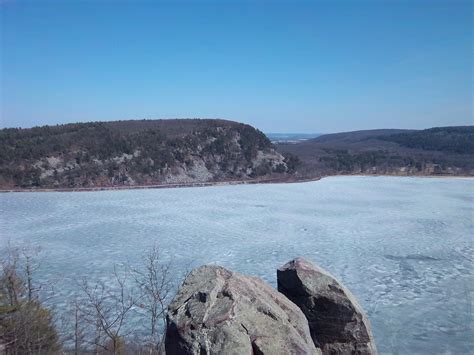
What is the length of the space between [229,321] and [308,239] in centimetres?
1099

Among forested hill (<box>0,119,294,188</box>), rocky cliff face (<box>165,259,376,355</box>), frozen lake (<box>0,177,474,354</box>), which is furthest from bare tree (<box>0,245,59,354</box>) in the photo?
forested hill (<box>0,119,294,188</box>)

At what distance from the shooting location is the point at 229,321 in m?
3.44

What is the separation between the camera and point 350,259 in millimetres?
11867

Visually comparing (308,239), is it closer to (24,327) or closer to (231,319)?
(24,327)

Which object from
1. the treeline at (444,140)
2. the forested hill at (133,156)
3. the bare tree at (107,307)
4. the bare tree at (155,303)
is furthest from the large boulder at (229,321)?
the treeline at (444,140)

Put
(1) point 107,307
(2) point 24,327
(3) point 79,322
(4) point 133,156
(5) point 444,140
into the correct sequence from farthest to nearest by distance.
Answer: (5) point 444,140
(4) point 133,156
(1) point 107,307
(3) point 79,322
(2) point 24,327

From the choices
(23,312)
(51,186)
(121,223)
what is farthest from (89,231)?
(51,186)

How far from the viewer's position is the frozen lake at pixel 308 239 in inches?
335

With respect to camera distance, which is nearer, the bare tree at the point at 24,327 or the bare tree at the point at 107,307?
the bare tree at the point at 24,327

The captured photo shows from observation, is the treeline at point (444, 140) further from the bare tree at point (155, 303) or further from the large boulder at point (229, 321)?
the large boulder at point (229, 321)

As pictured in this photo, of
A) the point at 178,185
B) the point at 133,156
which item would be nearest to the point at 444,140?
the point at 133,156

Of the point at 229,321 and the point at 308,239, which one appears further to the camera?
the point at 308,239

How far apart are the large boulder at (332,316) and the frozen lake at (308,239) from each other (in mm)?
2038

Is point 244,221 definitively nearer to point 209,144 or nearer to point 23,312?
point 23,312
